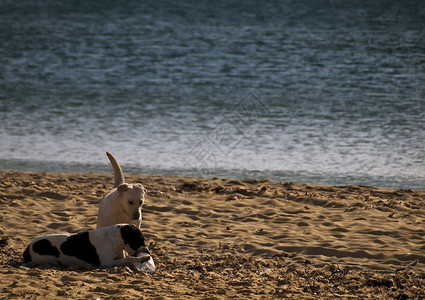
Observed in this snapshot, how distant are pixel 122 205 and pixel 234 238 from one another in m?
1.73

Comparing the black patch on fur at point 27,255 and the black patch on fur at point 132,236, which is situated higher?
the black patch on fur at point 132,236

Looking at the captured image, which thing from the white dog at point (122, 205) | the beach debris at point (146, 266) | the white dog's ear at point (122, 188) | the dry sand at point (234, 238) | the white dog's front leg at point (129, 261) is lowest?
the dry sand at point (234, 238)

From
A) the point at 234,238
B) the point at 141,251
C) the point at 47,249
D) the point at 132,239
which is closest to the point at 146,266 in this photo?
the point at 141,251

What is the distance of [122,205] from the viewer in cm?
730

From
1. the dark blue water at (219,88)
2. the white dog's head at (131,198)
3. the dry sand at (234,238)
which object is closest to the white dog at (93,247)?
the dry sand at (234,238)

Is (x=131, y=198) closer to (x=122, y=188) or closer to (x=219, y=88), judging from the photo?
(x=122, y=188)

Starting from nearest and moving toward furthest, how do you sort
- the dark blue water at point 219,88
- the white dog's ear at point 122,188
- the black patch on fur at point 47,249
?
the black patch on fur at point 47,249, the white dog's ear at point 122,188, the dark blue water at point 219,88

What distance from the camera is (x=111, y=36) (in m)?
33.2

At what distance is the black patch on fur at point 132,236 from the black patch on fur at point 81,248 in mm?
348

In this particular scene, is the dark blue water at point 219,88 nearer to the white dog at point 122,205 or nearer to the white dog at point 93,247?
the white dog at point 122,205

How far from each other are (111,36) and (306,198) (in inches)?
963

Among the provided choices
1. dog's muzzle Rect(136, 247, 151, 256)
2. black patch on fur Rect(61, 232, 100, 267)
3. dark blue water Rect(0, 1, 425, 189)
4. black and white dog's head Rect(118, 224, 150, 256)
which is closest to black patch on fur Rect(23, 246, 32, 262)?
black patch on fur Rect(61, 232, 100, 267)

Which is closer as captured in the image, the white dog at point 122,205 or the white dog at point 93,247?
the white dog at point 93,247

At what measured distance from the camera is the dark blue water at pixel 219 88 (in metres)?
14.3
